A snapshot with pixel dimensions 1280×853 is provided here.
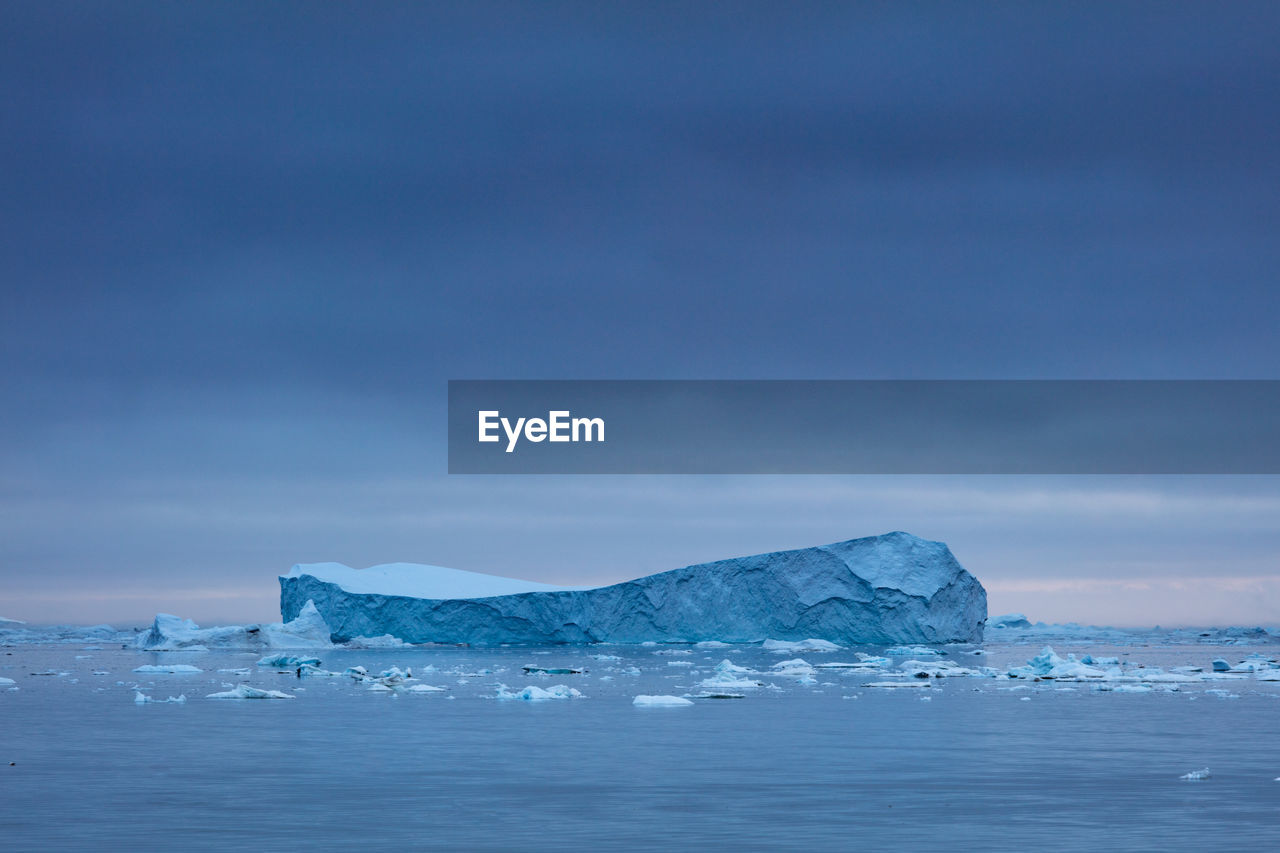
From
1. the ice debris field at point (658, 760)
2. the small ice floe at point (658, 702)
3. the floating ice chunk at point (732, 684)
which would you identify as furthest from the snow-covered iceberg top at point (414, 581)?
the small ice floe at point (658, 702)

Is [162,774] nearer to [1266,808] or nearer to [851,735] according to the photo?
[851,735]

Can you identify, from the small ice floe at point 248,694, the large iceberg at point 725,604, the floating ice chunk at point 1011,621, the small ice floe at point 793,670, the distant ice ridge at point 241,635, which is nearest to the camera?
the small ice floe at point 248,694

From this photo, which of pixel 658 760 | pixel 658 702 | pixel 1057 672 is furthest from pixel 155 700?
pixel 1057 672

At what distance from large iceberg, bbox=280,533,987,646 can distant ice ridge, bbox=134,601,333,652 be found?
6.71 feet

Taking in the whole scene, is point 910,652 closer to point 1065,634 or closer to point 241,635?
point 241,635

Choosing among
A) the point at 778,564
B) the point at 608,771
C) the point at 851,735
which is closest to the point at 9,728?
the point at 608,771

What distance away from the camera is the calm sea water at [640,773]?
26.6 ft

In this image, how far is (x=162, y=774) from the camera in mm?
11062

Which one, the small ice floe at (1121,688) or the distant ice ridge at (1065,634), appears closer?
the small ice floe at (1121,688)

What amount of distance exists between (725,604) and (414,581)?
11.5 metres

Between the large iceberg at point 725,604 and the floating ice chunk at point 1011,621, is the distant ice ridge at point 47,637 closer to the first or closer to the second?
the large iceberg at point 725,604

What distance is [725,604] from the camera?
45.8 m

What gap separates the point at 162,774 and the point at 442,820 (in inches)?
142

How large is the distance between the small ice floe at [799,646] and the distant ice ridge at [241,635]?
14.4 meters
